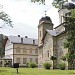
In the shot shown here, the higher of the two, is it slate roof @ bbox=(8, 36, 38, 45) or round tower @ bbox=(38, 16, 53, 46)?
round tower @ bbox=(38, 16, 53, 46)

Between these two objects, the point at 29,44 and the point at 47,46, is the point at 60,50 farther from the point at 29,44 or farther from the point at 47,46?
the point at 29,44

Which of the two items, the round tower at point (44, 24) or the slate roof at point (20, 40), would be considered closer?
the round tower at point (44, 24)

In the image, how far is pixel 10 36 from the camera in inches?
3046

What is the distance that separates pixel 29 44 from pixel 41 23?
1871 cm

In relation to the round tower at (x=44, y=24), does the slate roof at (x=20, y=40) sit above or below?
below

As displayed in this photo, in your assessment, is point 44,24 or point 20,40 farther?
point 20,40

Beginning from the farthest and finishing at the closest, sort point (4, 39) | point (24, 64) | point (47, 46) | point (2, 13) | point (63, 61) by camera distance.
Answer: point (4, 39) < point (24, 64) < point (47, 46) < point (63, 61) < point (2, 13)

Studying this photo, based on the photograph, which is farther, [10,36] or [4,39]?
[4,39]

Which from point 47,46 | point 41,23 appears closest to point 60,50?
point 47,46

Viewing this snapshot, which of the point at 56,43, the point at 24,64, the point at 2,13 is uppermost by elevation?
the point at 2,13

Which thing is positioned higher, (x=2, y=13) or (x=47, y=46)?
(x=2, y=13)

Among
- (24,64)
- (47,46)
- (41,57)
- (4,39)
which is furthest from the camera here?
(4,39)

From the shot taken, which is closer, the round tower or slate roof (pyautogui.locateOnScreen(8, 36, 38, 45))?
the round tower

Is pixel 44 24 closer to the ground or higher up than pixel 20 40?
higher up
